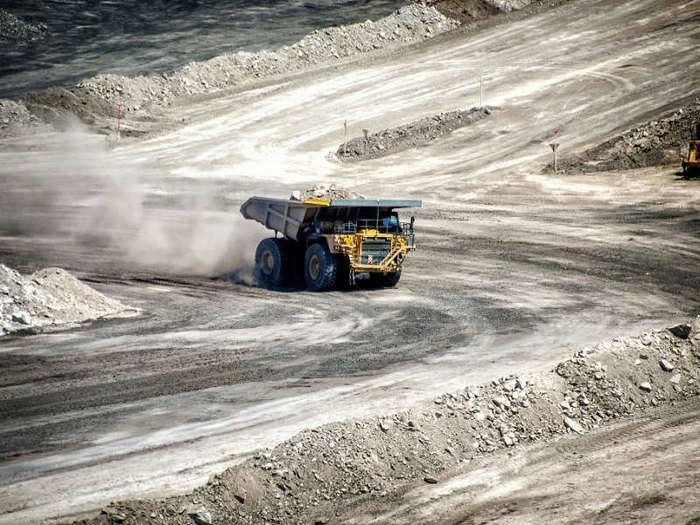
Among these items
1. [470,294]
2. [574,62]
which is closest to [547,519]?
[470,294]

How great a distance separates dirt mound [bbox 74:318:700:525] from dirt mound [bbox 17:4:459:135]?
31.5 meters

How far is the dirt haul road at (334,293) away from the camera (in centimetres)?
1402

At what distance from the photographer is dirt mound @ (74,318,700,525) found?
11.2 metres

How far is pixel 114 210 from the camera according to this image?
3219cm

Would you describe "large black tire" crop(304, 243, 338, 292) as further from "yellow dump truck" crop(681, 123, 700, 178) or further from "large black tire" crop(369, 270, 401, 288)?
"yellow dump truck" crop(681, 123, 700, 178)

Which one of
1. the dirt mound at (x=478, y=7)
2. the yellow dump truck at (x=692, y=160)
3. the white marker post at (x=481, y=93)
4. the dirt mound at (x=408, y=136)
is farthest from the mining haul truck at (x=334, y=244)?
the dirt mound at (x=478, y=7)

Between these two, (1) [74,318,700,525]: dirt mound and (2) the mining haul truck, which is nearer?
(1) [74,318,700,525]: dirt mound

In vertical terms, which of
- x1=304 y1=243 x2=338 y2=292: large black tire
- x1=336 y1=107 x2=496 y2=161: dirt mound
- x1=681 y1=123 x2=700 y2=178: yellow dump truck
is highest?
x1=336 y1=107 x2=496 y2=161: dirt mound

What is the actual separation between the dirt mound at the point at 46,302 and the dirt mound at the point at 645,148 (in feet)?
68.8

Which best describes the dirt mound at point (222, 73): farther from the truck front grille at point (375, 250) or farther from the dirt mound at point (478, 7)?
the truck front grille at point (375, 250)

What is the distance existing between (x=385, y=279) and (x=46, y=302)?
7.79m

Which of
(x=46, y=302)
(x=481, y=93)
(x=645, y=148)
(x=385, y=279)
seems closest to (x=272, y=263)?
(x=385, y=279)

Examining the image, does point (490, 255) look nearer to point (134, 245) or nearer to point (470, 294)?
point (470, 294)

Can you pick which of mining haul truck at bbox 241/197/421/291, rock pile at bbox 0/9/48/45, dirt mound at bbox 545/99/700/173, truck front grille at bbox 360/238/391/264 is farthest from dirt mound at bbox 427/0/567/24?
truck front grille at bbox 360/238/391/264
